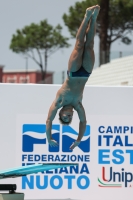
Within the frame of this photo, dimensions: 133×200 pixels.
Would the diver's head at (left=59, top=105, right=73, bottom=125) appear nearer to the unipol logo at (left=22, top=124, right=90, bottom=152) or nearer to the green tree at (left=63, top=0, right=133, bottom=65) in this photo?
the unipol logo at (left=22, top=124, right=90, bottom=152)

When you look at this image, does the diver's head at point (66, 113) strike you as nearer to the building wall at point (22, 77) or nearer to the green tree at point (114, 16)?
the green tree at point (114, 16)

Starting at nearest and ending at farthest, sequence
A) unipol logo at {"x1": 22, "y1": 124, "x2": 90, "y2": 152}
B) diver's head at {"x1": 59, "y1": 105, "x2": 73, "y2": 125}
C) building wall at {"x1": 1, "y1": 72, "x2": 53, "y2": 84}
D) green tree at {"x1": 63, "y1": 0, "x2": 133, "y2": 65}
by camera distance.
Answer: diver's head at {"x1": 59, "y1": 105, "x2": 73, "y2": 125} → unipol logo at {"x1": 22, "y1": 124, "x2": 90, "y2": 152} → green tree at {"x1": 63, "y1": 0, "x2": 133, "y2": 65} → building wall at {"x1": 1, "y1": 72, "x2": 53, "y2": 84}

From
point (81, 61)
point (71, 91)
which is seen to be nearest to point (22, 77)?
point (71, 91)

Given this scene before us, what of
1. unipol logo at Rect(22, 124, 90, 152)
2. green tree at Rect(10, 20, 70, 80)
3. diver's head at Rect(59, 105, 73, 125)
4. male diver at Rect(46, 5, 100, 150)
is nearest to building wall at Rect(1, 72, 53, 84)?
green tree at Rect(10, 20, 70, 80)

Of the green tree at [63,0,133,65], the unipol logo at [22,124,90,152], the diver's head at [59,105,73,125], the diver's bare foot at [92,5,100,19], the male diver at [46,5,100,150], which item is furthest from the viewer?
the green tree at [63,0,133,65]

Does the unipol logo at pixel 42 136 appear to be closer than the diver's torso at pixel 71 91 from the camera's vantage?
No

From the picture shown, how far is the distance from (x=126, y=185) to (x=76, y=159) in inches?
48.2

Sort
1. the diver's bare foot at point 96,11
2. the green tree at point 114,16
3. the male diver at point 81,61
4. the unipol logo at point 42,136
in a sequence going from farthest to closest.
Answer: the green tree at point 114,16
the unipol logo at point 42,136
the male diver at point 81,61
the diver's bare foot at point 96,11

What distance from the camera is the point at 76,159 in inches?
606

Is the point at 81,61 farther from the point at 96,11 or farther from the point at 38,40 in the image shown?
the point at 38,40

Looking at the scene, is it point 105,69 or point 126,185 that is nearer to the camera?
point 126,185

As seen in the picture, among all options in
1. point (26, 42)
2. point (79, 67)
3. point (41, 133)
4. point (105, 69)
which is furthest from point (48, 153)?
point (26, 42)

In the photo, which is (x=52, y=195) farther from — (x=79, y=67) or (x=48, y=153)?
(x=79, y=67)

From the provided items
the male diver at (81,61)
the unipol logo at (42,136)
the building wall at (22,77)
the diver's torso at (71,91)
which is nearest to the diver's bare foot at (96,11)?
the male diver at (81,61)
